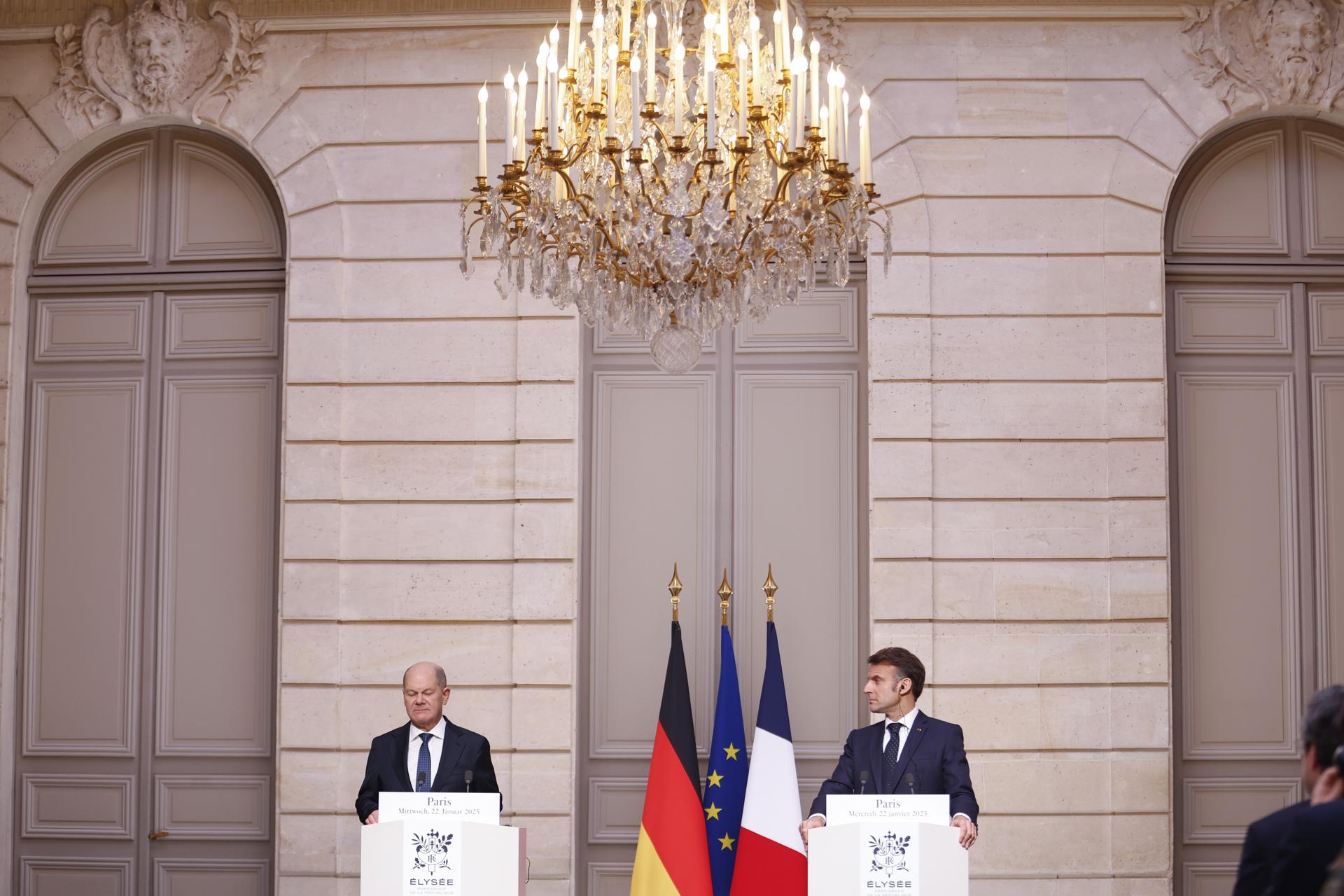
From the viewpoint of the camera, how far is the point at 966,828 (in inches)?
165

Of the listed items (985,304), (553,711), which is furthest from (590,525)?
(985,304)

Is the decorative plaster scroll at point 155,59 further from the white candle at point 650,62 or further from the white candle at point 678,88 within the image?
the white candle at point 678,88

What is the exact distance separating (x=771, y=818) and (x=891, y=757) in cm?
127

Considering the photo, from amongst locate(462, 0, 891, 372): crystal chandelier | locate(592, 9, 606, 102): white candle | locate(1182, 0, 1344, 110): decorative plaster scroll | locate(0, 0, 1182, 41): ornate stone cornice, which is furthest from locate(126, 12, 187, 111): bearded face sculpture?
locate(1182, 0, 1344, 110): decorative plaster scroll

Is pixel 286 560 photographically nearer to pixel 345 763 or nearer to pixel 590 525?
pixel 345 763

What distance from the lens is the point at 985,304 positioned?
6.35 m

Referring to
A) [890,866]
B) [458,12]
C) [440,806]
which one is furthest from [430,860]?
[458,12]

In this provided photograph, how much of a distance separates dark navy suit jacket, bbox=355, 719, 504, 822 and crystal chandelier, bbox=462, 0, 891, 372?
5.27 feet

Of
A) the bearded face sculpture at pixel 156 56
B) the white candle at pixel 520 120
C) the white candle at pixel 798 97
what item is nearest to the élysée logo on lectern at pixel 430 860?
the white candle at pixel 520 120

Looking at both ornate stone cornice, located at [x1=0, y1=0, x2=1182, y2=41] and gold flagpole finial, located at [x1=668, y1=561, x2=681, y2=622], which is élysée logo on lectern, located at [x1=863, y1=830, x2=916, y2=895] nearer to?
gold flagpole finial, located at [x1=668, y1=561, x2=681, y2=622]

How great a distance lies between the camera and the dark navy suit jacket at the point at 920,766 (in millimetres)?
4527

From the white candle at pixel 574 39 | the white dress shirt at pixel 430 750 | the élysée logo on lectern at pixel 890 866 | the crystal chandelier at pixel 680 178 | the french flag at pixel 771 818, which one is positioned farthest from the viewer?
the french flag at pixel 771 818

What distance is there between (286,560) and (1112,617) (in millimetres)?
3824

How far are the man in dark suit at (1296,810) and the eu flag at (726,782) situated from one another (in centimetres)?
348
